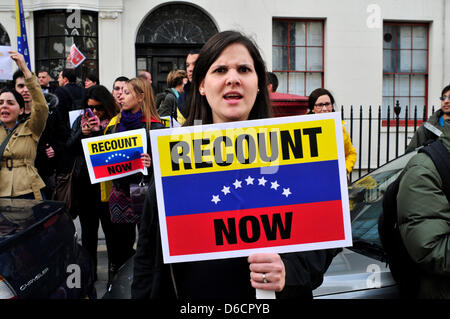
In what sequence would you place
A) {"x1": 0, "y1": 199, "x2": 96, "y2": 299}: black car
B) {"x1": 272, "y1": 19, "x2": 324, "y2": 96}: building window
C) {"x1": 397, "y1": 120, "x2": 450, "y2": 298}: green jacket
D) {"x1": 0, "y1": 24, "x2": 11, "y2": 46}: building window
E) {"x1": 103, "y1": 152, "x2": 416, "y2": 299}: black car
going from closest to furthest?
1. {"x1": 397, "y1": 120, "x2": 450, "y2": 298}: green jacket
2. {"x1": 0, "y1": 199, "x2": 96, "y2": 299}: black car
3. {"x1": 103, "y1": 152, "x2": 416, "y2": 299}: black car
4. {"x1": 0, "y1": 24, "x2": 11, "y2": 46}: building window
5. {"x1": 272, "y1": 19, "x2": 324, "y2": 96}: building window

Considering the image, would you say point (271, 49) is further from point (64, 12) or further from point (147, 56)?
point (64, 12)

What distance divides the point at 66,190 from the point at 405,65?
10385mm

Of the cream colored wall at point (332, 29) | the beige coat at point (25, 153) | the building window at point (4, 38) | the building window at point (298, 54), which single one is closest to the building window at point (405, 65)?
the cream colored wall at point (332, 29)

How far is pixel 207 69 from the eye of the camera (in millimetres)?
1900

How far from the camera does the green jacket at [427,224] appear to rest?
7.21 ft

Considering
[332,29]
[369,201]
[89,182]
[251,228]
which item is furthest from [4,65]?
[332,29]

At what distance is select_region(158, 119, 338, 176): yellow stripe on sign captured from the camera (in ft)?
5.58

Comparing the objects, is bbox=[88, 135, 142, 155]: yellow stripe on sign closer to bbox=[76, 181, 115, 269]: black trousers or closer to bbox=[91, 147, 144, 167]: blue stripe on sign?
bbox=[91, 147, 144, 167]: blue stripe on sign

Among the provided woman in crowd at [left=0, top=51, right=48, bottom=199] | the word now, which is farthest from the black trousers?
the word now

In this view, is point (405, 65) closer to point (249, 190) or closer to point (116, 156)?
point (116, 156)

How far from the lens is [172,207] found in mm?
1704

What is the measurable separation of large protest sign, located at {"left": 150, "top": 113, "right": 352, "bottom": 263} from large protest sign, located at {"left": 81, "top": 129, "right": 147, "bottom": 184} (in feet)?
8.63
